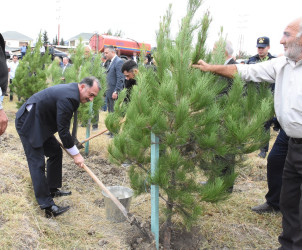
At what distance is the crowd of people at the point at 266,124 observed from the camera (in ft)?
6.79

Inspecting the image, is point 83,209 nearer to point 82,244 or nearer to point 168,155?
point 82,244

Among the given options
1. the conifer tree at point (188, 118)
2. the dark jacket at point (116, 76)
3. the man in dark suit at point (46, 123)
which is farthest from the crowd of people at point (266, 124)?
the dark jacket at point (116, 76)

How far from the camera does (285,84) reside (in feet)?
6.93

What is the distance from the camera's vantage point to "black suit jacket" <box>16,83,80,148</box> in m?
2.89

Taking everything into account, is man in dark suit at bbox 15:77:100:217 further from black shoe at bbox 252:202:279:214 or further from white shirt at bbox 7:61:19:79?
white shirt at bbox 7:61:19:79

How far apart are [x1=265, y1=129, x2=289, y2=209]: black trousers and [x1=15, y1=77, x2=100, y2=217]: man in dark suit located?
2.04 metres

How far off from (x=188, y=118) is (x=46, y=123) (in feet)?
5.63

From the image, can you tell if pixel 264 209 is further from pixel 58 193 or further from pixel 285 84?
pixel 58 193

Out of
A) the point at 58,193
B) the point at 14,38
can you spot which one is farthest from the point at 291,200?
the point at 14,38

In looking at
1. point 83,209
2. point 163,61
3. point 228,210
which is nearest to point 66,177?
point 83,209

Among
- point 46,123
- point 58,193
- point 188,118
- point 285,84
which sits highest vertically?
point 285,84

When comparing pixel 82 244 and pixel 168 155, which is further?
pixel 82 244

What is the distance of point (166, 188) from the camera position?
2254mm

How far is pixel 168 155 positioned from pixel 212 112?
487mm
